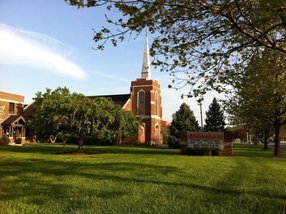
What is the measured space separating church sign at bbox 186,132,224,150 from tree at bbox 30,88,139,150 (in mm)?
6231

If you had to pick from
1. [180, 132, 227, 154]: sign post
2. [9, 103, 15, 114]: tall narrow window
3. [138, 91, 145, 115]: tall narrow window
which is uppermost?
[138, 91, 145, 115]: tall narrow window

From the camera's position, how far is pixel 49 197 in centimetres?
985

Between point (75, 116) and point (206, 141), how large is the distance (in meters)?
11.7

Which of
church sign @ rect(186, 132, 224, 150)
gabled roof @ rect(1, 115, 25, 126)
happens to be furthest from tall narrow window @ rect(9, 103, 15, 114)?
church sign @ rect(186, 132, 224, 150)

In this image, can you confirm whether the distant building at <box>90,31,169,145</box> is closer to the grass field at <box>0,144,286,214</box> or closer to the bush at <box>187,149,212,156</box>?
the bush at <box>187,149,212,156</box>

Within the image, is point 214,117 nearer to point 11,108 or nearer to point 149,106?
point 149,106

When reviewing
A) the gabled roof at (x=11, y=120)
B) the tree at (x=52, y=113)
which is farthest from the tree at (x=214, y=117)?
the tree at (x=52, y=113)

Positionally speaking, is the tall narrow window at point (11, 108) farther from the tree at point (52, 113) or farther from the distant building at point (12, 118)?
the tree at point (52, 113)

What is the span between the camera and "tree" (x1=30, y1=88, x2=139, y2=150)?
31953mm

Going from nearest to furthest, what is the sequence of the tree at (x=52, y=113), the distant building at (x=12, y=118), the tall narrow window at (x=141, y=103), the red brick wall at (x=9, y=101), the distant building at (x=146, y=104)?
the tree at (x=52, y=113) < the distant building at (x=12, y=118) < the red brick wall at (x=9, y=101) < the distant building at (x=146, y=104) < the tall narrow window at (x=141, y=103)

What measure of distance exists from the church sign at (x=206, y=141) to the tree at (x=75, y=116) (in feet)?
20.4

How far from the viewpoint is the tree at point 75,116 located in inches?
1258

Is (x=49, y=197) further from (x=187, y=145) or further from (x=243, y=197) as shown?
(x=187, y=145)

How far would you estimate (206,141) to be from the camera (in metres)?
36.6
